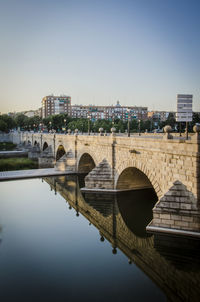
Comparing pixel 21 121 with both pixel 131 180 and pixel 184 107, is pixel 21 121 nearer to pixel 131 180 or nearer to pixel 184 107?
pixel 131 180

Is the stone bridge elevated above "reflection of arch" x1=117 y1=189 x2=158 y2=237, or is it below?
above

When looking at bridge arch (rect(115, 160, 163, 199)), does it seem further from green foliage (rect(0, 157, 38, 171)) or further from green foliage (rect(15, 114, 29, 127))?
green foliage (rect(15, 114, 29, 127))

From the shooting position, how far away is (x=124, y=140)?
17.1 meters

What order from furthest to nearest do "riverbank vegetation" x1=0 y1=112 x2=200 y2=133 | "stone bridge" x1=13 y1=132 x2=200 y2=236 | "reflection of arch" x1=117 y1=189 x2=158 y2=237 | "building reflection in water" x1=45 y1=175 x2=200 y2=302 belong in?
"riverbank vegetation" x1=0 y1=112 x2=200 y2=133, "reflection of arch" x1=117 y1=189 x2=158 y2=237, "stone bridge" x1=13 y1=132 x2=200 y2=236, "building reflection in water" x1=45 y1=175 x2=200 y2=302

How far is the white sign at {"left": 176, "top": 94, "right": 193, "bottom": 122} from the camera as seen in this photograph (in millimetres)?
10609

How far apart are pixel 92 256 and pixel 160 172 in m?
5.36

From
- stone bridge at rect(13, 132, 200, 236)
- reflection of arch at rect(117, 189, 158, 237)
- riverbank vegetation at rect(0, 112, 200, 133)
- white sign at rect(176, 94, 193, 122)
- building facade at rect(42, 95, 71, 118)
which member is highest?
building facade at rect(42, 95, 71, 118)

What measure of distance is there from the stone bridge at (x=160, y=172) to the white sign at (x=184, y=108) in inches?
35.7

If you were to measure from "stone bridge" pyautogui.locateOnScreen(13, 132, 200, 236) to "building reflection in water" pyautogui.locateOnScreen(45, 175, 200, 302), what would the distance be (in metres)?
0.69

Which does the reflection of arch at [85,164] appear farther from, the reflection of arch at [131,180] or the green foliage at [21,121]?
the green foliage at [21,121]

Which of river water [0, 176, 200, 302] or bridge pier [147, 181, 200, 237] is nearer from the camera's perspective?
river water [0, 176, 200, 302]

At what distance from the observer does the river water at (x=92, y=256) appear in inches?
332

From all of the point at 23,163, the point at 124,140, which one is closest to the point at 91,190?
the point at 124,140

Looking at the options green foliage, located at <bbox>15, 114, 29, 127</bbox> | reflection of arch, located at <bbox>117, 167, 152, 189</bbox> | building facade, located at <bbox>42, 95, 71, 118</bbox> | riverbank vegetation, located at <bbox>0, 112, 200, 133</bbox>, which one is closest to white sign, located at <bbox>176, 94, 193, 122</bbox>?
reflection of arch, located at <bbox>117, 167, 152, 189</bbox>
